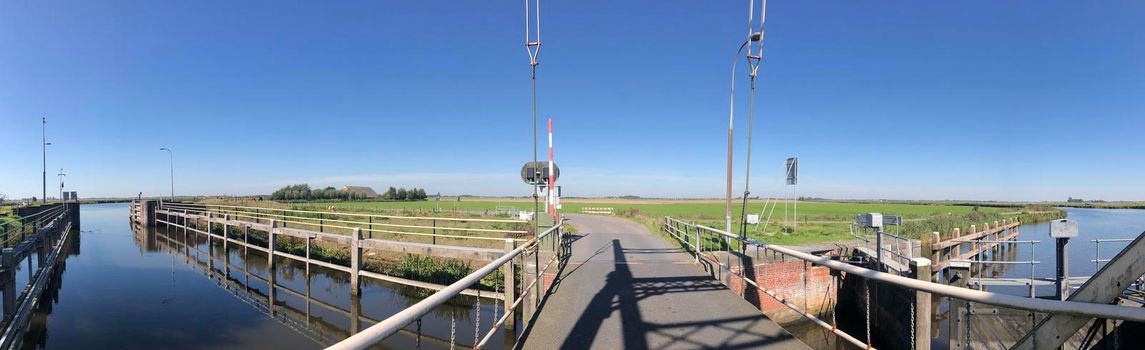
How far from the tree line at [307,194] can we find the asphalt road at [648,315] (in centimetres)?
9862

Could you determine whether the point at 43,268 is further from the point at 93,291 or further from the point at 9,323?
the point at 9,323

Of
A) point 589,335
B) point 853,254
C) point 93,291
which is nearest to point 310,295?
point 93,291

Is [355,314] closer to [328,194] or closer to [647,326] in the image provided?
[647,326]

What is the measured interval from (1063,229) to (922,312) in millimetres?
8935

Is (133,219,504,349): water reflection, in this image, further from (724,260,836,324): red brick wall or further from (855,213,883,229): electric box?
(855,213,883,229): electric box

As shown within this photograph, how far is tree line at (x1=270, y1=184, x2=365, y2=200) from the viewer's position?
9138 cm

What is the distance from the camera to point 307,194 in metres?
92.4

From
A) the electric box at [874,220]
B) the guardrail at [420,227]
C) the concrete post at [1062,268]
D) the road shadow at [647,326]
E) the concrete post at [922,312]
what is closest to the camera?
the concrete post at [922,312]

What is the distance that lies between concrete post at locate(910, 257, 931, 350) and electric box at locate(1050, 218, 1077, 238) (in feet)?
26.8

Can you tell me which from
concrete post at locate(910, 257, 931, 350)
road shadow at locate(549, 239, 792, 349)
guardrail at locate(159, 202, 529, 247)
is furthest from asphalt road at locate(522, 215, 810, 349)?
guardrail at locate(159, 202, 529, 247)

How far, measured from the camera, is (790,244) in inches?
774

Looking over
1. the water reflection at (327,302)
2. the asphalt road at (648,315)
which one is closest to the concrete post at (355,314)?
the water reflection at (327,302)

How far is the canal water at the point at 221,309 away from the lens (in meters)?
9.38

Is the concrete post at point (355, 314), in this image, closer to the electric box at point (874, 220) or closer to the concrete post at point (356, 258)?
the concrete post at point (356, 258)
